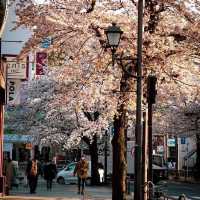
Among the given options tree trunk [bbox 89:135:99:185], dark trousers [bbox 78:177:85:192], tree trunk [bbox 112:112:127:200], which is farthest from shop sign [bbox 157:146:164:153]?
tree trunk [bbox 112:112:127:200]

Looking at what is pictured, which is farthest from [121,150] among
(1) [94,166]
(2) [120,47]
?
(1) [94,166]

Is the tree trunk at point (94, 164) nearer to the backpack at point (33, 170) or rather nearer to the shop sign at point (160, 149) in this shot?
the backpack at point (33, 170)

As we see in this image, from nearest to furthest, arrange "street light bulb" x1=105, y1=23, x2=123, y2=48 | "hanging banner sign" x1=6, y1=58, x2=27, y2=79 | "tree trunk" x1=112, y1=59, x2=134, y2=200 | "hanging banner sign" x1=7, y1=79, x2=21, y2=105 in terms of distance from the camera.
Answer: "street light bulb" x1=105, y1=23, x2=123, y2=48
"tree trunk" x1=112, y1=59, x2=134, y2=200
"hanging banner sign" x1=6, y1=58, x2=27, y2=79
"hanging banner sign" x1=7, y1=79, x2=21, y2=105

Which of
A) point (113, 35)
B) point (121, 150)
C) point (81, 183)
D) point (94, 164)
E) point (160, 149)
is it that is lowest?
point (81, 183)

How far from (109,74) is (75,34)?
6.12 ft

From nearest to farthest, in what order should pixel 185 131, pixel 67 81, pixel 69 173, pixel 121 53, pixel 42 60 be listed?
pixel 121 53, pixel 67 81, pixel 42 60, pixel 69 173, pixel 185 131

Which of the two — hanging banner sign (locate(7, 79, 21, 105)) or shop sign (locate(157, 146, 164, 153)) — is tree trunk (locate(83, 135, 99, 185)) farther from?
shop sign (locate(157, 146, 164, 153))

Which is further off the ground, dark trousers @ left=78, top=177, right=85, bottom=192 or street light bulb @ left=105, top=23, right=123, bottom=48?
street light bulb @ left=105, top=23, right=123, bottom=48

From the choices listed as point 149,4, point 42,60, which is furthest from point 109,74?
point 42,60

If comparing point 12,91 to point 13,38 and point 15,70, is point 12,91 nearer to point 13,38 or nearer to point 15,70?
point 15,70

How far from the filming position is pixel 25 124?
56.2 metres

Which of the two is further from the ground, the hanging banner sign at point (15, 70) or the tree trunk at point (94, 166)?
the hanging banner sign at point (15, 70)

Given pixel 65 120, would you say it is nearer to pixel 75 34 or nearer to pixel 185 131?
pixel 185 131

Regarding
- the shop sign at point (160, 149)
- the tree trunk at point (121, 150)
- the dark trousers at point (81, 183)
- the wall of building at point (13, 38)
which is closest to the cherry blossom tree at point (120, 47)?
the tree trunk at point (121, 150)
